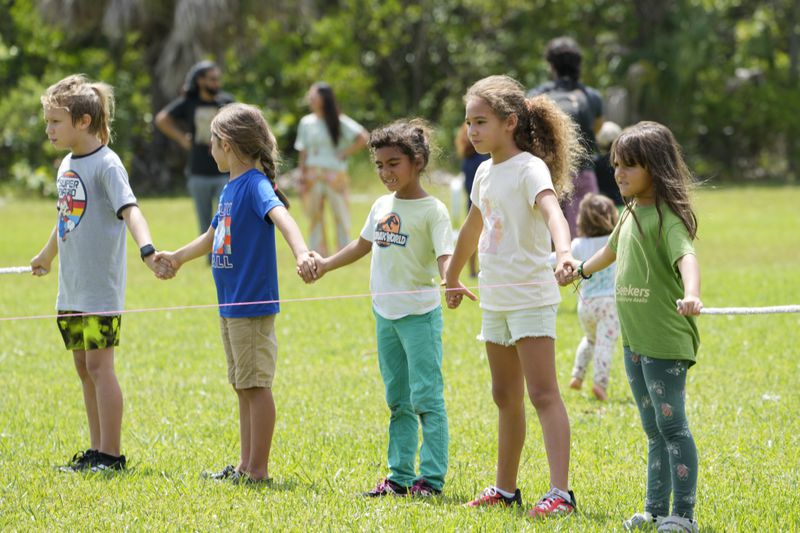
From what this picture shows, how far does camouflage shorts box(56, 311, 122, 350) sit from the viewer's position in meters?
5.45

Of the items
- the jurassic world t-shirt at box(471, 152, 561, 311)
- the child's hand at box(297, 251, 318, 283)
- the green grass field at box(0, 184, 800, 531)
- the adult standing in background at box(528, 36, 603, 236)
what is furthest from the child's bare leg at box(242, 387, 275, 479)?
the adult standing in background at box(528, 36, 603, 236)

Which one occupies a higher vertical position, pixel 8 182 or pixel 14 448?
pixel 8 182

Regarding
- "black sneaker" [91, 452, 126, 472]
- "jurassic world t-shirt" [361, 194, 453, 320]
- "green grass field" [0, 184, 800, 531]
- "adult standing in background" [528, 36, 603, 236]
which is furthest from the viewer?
"adult standing in background" [528, 36, 603, 236]

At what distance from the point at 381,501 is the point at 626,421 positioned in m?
2.07

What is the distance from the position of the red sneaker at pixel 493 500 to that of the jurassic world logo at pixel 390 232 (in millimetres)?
1113

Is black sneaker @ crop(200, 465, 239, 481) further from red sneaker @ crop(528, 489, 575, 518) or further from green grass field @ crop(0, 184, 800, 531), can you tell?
red sneaker @ crop(528, 489, 575, 518)

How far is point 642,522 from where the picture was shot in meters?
4.35

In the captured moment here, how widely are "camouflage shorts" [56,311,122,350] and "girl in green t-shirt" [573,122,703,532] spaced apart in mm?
2361

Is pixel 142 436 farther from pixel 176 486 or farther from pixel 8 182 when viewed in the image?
pixel 8 182

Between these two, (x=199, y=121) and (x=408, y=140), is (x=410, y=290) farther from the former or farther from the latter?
(x=199, y=121)

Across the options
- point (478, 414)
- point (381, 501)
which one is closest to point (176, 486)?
point (381, 501)

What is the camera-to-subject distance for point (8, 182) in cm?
2739

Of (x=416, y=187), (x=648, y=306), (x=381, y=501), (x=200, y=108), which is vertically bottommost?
(x=381, y=501)

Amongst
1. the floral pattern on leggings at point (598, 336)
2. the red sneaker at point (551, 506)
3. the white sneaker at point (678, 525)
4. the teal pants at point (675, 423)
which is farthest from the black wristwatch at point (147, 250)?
the floral pattern on leggings at point (598, 336)
